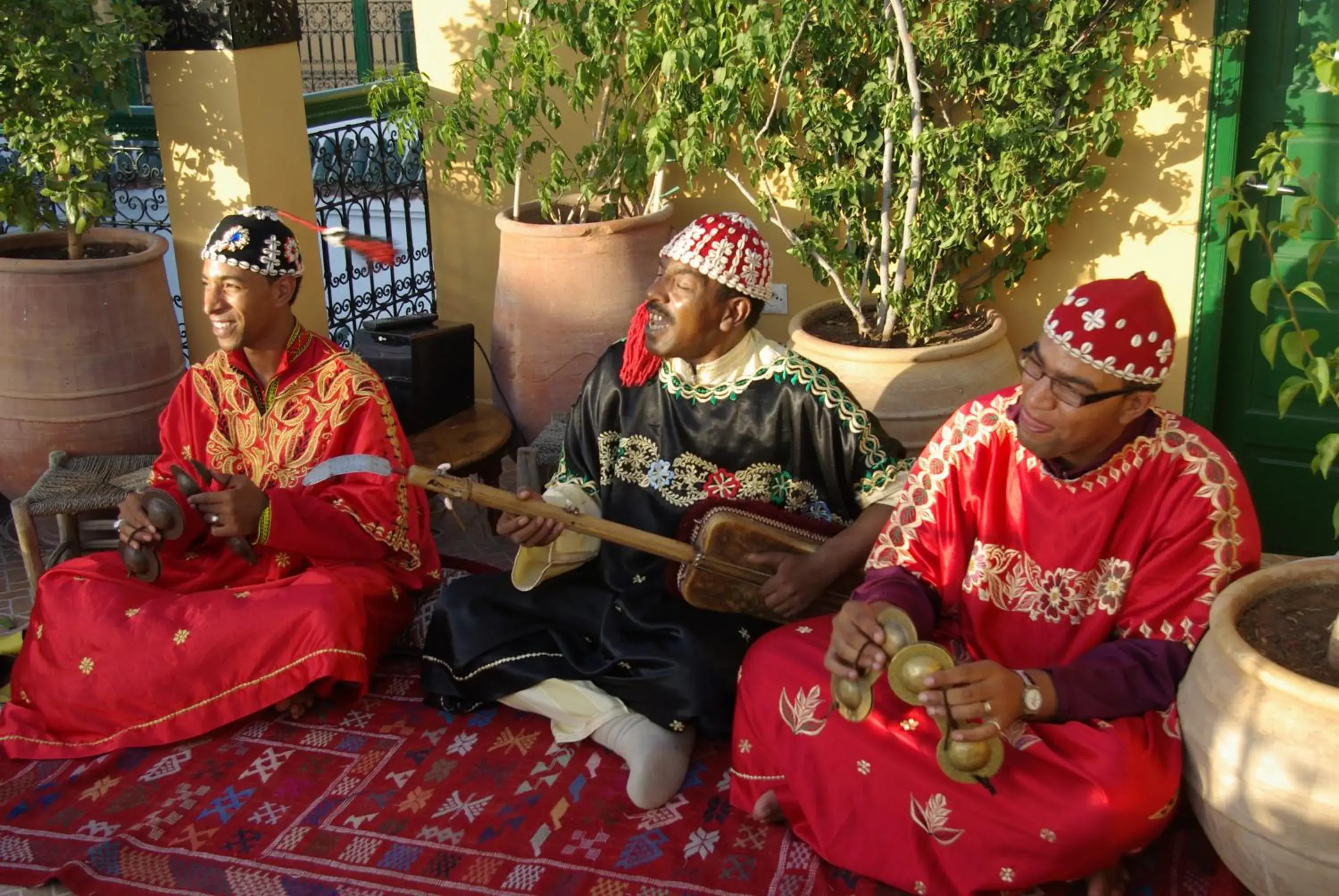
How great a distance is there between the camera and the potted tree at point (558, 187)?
5.12 m

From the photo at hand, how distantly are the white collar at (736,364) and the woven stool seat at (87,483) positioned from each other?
2058mm

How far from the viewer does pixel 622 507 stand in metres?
3.71

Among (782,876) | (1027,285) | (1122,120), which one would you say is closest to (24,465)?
(782,876)

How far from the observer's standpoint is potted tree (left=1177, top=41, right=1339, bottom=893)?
2.48 metres

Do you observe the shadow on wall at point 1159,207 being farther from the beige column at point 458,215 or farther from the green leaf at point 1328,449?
the beige column at point 458,215

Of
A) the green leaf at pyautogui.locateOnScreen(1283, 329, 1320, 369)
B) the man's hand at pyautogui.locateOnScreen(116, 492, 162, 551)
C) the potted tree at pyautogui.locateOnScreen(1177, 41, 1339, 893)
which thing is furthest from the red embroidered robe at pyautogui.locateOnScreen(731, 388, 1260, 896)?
the man's hand at pyautogui.locateOnScreen(116, 492, 162, 551)

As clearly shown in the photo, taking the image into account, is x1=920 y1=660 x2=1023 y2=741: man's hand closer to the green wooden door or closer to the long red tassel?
the long red tassel

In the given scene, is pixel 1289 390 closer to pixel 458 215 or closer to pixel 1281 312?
pixel 1281 312

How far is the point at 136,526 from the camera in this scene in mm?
3676

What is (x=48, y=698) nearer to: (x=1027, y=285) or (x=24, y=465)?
(x=24, y=465)

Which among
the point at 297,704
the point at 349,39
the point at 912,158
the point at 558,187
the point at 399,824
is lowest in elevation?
the point at 399,824

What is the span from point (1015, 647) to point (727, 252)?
121 centimetres

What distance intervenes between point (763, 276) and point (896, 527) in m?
0.78

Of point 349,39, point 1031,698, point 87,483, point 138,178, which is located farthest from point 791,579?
point 349,39
